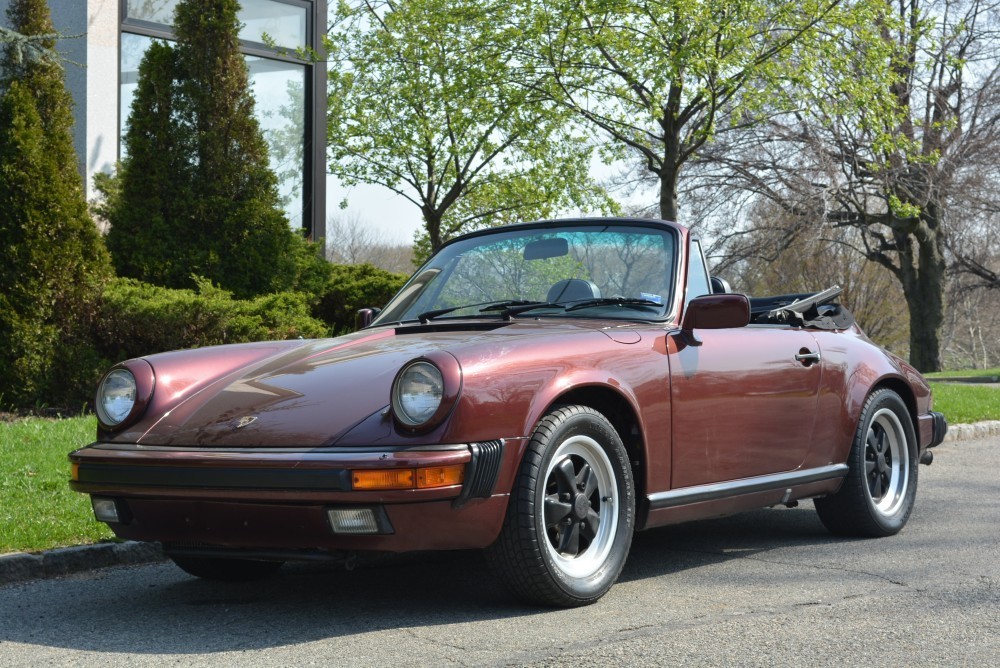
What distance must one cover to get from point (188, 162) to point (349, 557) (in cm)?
900

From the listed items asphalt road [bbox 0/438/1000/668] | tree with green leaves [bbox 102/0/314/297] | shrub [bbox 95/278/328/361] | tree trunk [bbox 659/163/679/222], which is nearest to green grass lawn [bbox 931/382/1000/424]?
tree trunk [bbox 659/163/679/222]

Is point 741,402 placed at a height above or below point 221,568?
above

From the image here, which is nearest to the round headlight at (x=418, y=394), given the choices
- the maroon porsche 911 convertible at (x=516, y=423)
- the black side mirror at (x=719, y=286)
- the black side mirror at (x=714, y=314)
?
the maroon porsche 911 convertible at (x=516, y=423)

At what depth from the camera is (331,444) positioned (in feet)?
13.0

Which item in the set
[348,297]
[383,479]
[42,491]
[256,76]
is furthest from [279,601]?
[256,76]

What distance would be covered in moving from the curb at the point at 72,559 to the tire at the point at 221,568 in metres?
0.54

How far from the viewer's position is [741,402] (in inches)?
201

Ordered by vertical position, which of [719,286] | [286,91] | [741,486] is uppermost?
[286,91]

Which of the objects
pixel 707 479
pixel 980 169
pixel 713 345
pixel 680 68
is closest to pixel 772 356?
pixel 713 345

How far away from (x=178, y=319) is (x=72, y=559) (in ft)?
18.3

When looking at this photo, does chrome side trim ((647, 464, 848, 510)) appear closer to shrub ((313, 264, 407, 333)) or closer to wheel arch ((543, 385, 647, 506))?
wheel arch ((543, 385, 647, 506))

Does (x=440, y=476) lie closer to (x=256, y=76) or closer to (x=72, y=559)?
(x=72, y=559)

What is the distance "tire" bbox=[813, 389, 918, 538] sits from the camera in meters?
5.87

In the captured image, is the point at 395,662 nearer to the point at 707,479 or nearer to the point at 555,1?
the point at 707,479
